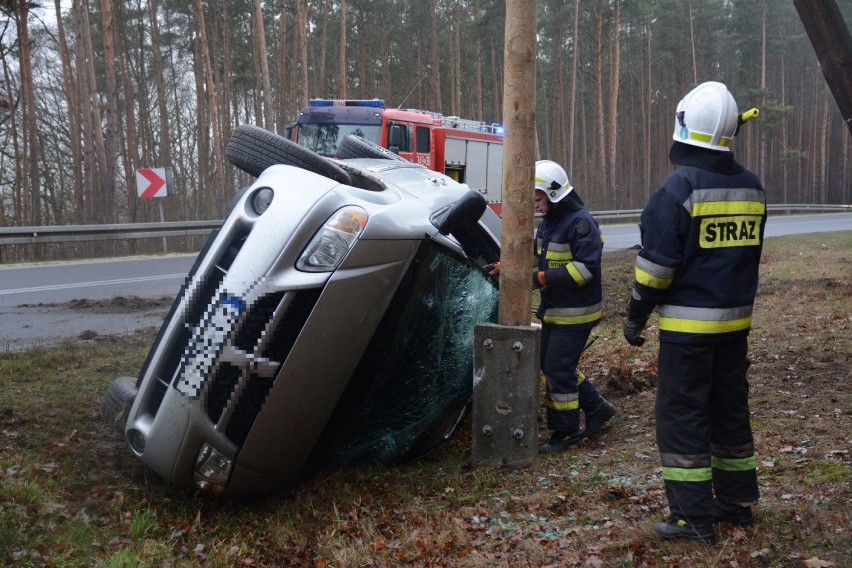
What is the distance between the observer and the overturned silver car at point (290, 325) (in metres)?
3.62

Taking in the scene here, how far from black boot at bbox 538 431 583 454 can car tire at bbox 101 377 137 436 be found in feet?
7.74

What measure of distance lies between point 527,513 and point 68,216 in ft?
105

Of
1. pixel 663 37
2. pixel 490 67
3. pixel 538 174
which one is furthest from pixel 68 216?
pixel 663 37

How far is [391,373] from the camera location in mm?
4254

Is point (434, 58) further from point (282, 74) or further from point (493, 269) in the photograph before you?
point (493, 269)

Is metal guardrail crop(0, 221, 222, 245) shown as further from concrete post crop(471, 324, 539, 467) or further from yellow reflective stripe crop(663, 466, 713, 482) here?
yellow reflective stripe crop(663, 466, 713, 482)

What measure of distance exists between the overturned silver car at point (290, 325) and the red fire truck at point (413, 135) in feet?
33.2

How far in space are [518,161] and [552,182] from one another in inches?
19.8

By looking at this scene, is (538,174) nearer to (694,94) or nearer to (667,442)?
(694,94)

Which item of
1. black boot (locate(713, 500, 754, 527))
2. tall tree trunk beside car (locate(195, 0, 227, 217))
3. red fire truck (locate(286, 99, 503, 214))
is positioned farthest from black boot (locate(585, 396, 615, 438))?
tall tree trunk beside car (locate(195, 0, 227, 217))

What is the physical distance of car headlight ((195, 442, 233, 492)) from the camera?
3730 mm

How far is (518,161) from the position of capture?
4469 millimetres

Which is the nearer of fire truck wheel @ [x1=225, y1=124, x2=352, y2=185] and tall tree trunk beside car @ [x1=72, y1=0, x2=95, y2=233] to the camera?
fire truck wheel @ [x1=225, y1=124, x2=352, y2=185]

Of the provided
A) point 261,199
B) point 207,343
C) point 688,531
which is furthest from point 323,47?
point 688,531
